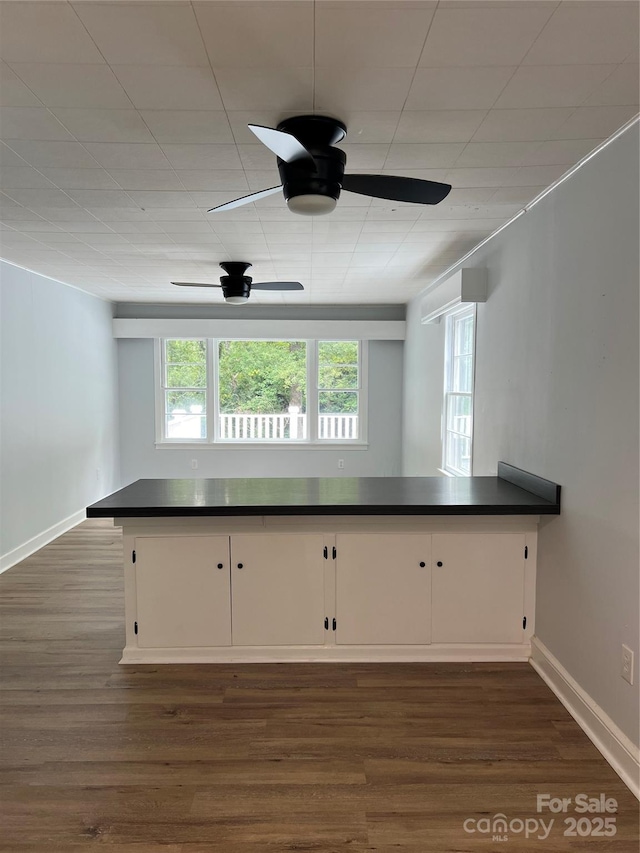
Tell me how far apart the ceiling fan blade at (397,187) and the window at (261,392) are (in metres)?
4.99

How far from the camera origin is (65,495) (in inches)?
211

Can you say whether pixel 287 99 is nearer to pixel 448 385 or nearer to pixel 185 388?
pixel 448 385

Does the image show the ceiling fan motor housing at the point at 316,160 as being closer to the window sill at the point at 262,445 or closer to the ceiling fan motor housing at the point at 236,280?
the ceiling fan motor housing at the point at 236,280

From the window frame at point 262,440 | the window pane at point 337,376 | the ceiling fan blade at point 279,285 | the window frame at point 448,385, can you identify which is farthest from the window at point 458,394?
the window pane at point 337,376

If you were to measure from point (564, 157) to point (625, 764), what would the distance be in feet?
8.15

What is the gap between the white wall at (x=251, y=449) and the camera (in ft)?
22.9

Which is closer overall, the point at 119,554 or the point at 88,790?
the point at 88,790

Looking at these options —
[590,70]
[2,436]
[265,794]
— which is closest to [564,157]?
[590,70]

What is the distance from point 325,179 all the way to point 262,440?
17.5ft

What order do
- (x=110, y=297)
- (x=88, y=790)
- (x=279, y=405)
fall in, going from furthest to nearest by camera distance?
(x=279, y=405) < (x=110, y=297) < (x=88, y=790)

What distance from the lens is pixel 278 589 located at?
9.07 feet

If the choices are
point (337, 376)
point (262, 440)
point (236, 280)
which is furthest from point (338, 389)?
Result: point (236, 280)

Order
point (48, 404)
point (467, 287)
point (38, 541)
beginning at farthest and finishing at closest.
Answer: point (48, 404)
point (38, 541)
point (467, 287)

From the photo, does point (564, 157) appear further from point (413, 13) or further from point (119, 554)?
point (119, 554)
